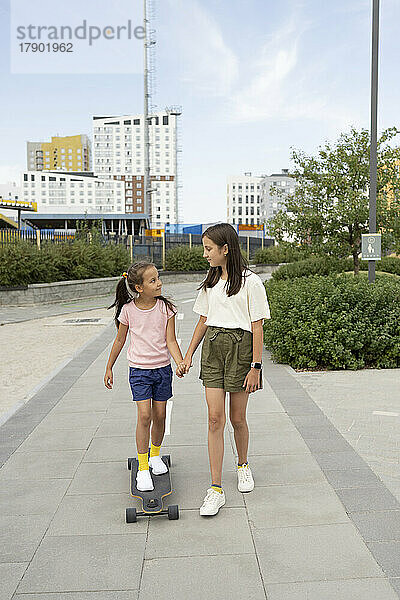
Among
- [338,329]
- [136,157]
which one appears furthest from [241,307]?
[136,157]

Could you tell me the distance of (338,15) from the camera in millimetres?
14242

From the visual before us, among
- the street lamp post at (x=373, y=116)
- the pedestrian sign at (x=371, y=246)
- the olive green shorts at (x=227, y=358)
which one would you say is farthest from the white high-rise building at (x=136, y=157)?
the olive green shorts at (x=227, y=358)

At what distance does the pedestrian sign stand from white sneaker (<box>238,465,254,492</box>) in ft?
25.9

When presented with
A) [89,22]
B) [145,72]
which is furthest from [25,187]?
[89,22]

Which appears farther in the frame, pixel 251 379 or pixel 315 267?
pixel 315 267

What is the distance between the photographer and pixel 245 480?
431 cm

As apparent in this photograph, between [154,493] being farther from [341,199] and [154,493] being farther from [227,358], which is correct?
[341,199]

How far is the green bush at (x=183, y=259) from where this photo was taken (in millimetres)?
33531

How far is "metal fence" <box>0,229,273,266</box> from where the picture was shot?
21.1 meters

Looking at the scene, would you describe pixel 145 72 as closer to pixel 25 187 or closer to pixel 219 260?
pixel 219 260

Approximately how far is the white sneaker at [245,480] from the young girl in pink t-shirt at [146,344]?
0.61 meters

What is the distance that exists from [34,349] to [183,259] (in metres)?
22.5

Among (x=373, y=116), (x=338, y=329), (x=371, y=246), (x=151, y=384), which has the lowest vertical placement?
(x=338, y=329)

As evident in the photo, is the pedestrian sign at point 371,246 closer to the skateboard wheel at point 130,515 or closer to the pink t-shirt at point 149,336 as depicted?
the pink t-shirt at point 149,336
